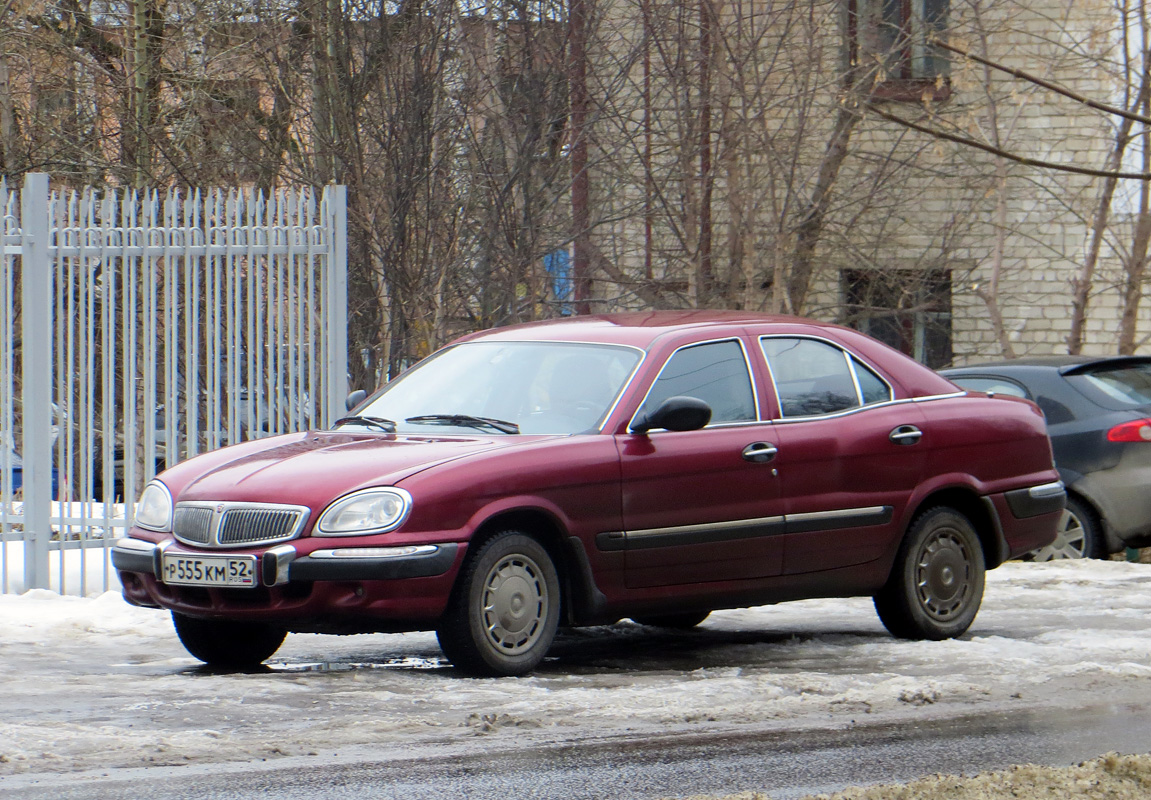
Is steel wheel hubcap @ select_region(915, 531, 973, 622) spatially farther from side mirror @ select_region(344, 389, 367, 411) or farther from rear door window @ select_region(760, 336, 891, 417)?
side mirror @ select_region(344, 389, 367, 411)

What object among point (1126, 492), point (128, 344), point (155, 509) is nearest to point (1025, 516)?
point (1126, 492)

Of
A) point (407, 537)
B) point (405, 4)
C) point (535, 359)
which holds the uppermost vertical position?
point (405, 4)

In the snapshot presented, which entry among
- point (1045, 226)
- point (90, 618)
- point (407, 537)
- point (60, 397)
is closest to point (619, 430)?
point (407, 537)

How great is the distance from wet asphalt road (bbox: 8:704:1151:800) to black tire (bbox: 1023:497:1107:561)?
549 cm

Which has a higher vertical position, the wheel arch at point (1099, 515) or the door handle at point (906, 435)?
the door handle at point (906, 435)

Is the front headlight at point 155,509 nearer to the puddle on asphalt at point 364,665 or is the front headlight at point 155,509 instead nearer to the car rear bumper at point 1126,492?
the puddle on asphalt at point 364,665

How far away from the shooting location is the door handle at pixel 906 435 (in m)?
8.62

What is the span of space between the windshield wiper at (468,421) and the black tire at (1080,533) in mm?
5367

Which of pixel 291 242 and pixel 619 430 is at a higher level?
pixel 291 242

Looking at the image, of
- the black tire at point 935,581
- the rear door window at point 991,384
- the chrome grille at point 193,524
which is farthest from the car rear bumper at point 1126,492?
the chrome grille at point 193,524

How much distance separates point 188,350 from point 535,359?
11.0 feet

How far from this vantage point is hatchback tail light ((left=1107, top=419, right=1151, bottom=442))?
1162 cm

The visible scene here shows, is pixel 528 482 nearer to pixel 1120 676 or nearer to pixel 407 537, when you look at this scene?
pixel 407 537

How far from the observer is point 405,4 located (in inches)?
592
